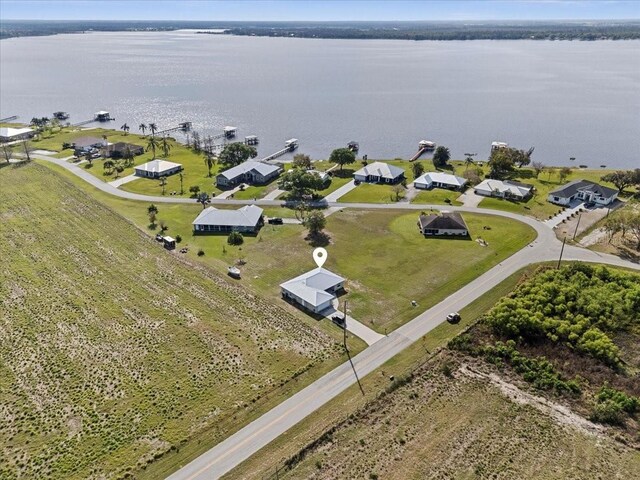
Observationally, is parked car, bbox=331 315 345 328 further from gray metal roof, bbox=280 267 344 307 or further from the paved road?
the paved road

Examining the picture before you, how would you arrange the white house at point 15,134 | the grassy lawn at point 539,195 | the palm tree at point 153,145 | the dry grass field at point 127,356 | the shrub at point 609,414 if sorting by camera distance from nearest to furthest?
the dry grass field at point 127,356 → the shrub at point 609,414 → the grassy lawn at point 539,195 → the palm tree at point 153,145 → the white house at point 15,134

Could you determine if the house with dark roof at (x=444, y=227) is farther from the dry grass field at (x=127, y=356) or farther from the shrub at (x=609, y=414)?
the shrub at (x=609, y=414)

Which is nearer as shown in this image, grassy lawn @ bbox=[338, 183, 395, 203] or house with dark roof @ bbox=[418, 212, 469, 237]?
house with dark roof @ bbox=[418, 212, 469, 237]

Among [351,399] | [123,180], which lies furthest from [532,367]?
[123,180]

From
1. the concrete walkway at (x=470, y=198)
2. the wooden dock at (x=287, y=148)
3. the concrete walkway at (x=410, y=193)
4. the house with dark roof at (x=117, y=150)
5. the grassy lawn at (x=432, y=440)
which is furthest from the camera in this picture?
the wooden dock at (x=287, y=148)

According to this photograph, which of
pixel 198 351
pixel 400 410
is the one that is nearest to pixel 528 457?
pixel 400 410

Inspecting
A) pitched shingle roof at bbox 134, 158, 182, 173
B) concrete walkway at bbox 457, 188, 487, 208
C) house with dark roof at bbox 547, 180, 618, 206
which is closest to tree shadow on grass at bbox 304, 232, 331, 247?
concrete walkway at bbox 457, 188, 487, 208

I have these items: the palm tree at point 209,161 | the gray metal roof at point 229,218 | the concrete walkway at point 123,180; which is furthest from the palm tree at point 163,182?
the gray metal roof at point 229,218
